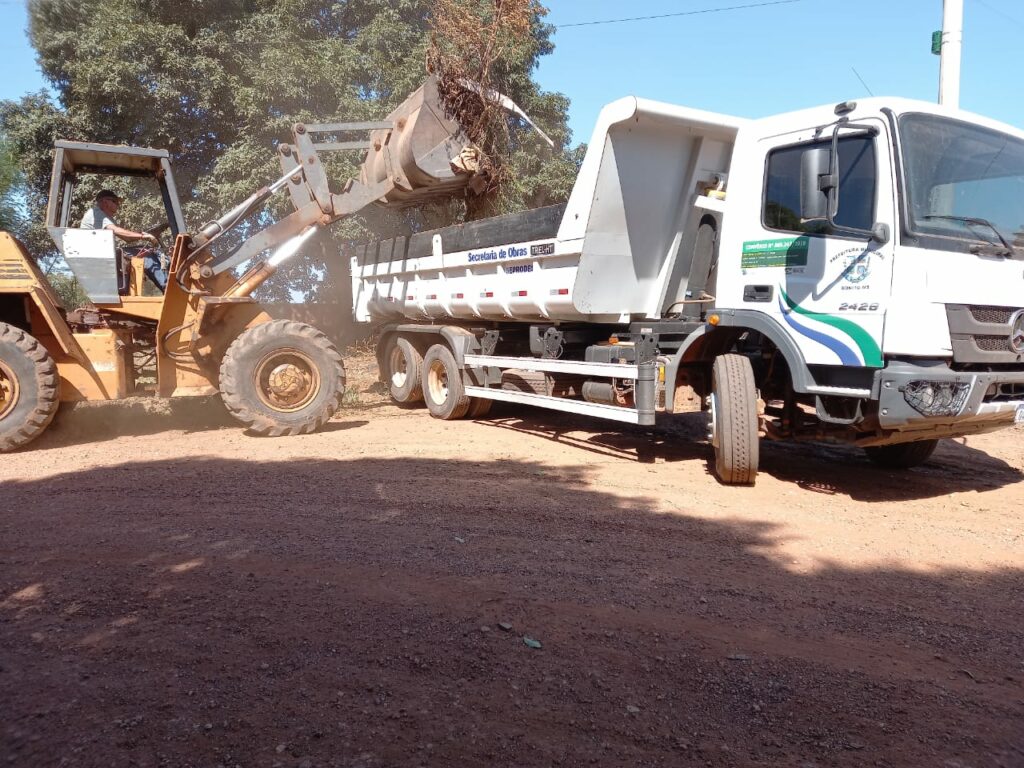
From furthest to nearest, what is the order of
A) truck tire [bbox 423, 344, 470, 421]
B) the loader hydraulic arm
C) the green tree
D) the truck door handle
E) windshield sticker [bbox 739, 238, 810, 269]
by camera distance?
the green tree → truck tire [bbox 423, 344, 470, 421] → the loader hydraulic arm → the truck door handle → windshield sticker [bbox 739, 238, 810, 269]

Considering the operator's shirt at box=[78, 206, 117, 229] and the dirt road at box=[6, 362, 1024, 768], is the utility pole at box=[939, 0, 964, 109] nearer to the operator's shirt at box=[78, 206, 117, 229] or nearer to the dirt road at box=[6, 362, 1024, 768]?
the dirt road at box=[6, 362, 1024, 768]

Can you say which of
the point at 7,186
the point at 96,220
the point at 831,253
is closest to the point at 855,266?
the point at 831,253

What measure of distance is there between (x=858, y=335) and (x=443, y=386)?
5523 mm

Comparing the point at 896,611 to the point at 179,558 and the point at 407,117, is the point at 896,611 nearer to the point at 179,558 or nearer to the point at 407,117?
the point at 179,558

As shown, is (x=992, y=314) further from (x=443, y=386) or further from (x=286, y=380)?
(x=286, y=380)

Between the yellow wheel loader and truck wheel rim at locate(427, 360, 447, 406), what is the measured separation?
1821 millimetres

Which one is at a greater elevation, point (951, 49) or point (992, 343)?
point (951, 49)

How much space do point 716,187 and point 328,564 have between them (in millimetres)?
4968

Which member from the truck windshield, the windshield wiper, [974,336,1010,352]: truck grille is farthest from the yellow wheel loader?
[974,336,1010,352]: truck grille

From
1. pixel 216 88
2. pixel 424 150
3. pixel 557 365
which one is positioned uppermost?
pixel 216 88

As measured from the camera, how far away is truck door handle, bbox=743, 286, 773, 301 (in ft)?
18.8

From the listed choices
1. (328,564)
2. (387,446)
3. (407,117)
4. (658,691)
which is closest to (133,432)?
(387,446)

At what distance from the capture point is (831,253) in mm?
5305

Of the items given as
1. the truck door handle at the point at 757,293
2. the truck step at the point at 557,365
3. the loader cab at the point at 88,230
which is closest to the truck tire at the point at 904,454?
the truck door handle at the point at 757,293
